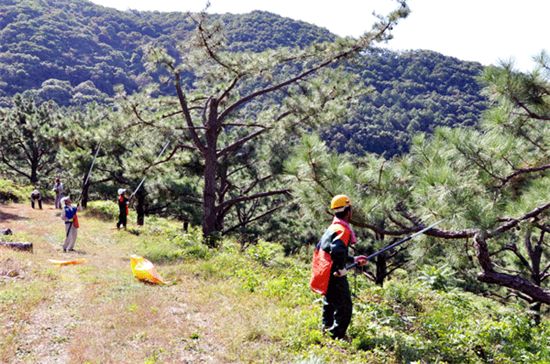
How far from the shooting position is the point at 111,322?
5.70 m

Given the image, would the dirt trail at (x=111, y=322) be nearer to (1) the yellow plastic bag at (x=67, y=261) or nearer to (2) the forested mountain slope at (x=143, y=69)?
(1) the yellow plastic bag at (x=67, y=261)

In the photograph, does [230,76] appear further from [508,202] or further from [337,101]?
[508,202]

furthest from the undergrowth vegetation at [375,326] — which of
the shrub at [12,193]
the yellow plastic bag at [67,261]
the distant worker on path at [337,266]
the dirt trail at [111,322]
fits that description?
→ the shrub at [12,193]

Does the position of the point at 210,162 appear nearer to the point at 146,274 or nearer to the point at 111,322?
the point at 146,274

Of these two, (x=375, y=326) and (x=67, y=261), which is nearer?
(x=375, y=326)

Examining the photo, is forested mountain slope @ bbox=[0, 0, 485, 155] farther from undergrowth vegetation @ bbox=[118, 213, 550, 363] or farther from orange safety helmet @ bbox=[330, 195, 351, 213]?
orange safety helmet @ bbox=[330, 195, 351, 213]

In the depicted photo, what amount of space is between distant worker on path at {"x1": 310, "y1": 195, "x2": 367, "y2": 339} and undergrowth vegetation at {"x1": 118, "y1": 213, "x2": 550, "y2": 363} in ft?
0.99

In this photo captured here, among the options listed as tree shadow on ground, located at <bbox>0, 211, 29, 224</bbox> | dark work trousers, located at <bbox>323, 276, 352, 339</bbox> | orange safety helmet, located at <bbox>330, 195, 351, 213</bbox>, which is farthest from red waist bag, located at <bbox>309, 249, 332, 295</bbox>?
tree shadow on ground, located at <bbox>0, 211, 29, 224</bbox>

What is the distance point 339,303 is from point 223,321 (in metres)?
1.79

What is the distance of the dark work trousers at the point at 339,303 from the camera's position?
5121mm

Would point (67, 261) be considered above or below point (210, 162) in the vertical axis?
below

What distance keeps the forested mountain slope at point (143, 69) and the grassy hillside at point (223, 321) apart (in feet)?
129

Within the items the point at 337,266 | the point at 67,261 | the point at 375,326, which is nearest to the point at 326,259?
the point at 337,266

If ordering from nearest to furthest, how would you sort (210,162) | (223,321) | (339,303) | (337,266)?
(337,266)
(339,303)
(223,321)
(210,162)
